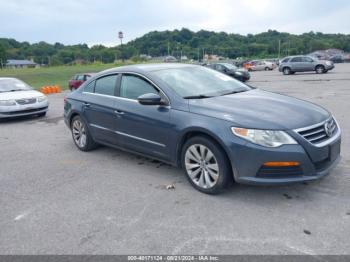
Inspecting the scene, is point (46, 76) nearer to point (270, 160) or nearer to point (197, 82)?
point (197, 82)

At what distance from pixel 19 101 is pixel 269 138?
879cm

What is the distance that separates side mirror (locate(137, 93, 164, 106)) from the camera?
15.2 feet

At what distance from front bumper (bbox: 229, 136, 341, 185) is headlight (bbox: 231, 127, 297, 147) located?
0.05m

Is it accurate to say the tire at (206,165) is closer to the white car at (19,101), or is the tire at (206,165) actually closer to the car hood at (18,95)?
the white car at (19,101)

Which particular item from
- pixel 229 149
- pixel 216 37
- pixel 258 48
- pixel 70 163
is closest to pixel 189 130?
pixel 229 149

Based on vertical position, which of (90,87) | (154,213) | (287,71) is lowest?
(154,213)

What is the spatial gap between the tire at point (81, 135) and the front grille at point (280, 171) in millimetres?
3525

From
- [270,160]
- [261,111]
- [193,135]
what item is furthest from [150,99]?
[270,160]

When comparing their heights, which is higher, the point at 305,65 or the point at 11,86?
the point at 305,65

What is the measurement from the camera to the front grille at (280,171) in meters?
3.79

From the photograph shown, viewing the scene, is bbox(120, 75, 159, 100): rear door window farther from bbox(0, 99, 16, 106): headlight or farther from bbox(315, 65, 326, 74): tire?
bbox(315, 65, 326, 74): tire

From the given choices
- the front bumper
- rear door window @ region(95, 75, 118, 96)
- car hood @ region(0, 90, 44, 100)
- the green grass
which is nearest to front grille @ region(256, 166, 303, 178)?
the front bumper

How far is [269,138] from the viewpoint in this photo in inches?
150

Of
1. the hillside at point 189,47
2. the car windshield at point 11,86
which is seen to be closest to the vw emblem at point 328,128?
the car windshield at point 11,86
